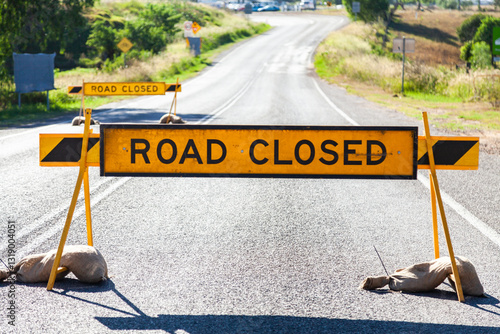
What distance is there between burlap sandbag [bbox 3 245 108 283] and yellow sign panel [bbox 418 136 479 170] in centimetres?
270

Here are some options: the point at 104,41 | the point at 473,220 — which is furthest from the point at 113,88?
the point at 104,41

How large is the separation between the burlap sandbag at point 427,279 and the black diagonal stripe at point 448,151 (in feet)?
2.61

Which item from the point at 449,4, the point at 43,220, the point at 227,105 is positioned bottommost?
the point at 43,220

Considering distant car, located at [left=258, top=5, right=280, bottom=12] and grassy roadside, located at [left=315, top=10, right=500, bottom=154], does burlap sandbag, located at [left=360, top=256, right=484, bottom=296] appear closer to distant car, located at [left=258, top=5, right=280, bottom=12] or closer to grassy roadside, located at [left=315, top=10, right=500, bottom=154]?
grassy roadside, located at [left=315, top=10, right=500, bottom=154]

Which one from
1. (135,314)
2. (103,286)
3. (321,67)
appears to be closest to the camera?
(135,314)

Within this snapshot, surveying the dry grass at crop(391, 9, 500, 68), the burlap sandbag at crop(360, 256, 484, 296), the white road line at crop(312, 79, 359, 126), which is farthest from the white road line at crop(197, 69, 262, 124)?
the dry grass at crop(391, 9, 500, 68)

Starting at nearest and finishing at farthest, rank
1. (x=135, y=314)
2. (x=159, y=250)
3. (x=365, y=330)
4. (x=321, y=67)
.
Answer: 1. (x=365, y=330)
2. (x=135, y=314)
3. (x=159, y=250)
4. (x=321, y=67)

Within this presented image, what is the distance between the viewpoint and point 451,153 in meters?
4.65

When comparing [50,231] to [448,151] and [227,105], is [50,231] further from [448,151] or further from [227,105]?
[227,105]

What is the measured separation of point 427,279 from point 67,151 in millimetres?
3040

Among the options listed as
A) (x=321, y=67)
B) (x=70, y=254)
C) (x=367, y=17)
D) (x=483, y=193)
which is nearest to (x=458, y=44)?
(x=367, y=17)

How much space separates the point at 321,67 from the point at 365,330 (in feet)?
150

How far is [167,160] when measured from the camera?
15.2 feet

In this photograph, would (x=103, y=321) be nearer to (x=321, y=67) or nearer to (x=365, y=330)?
(x=365, y=330)
